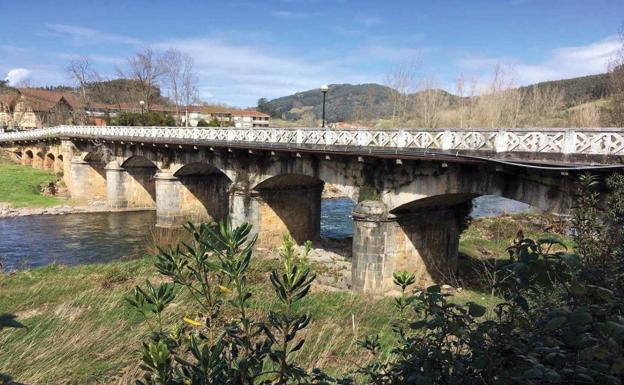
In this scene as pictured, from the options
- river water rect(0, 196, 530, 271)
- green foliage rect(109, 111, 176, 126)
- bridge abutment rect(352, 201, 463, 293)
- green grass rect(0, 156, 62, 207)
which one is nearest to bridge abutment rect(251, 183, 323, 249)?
river water rect(0, 196, 530, 271)

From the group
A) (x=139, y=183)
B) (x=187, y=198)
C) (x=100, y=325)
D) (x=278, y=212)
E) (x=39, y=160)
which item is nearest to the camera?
(x=100, y=325)

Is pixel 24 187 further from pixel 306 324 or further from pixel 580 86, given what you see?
pixel 580 86

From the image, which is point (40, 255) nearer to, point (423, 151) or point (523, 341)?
point (423, 151)

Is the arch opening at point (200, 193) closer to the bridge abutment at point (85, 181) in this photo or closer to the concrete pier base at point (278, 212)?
the concrete pier base at point (278, 212)

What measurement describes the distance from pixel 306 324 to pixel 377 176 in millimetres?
14721

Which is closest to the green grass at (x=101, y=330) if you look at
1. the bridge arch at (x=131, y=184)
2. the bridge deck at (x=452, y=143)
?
the bridge deck at (x=452, y=143)

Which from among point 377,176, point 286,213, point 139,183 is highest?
point 377,176

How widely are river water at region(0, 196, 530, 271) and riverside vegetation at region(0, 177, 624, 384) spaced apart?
829cm

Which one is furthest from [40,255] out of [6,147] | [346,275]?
[6,147]

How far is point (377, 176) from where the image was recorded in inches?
659

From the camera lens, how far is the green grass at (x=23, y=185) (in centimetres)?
3506

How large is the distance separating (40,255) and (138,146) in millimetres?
12766

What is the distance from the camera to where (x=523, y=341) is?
2.68 meters

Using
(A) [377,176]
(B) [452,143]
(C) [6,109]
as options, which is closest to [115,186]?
(A) [377,176]
